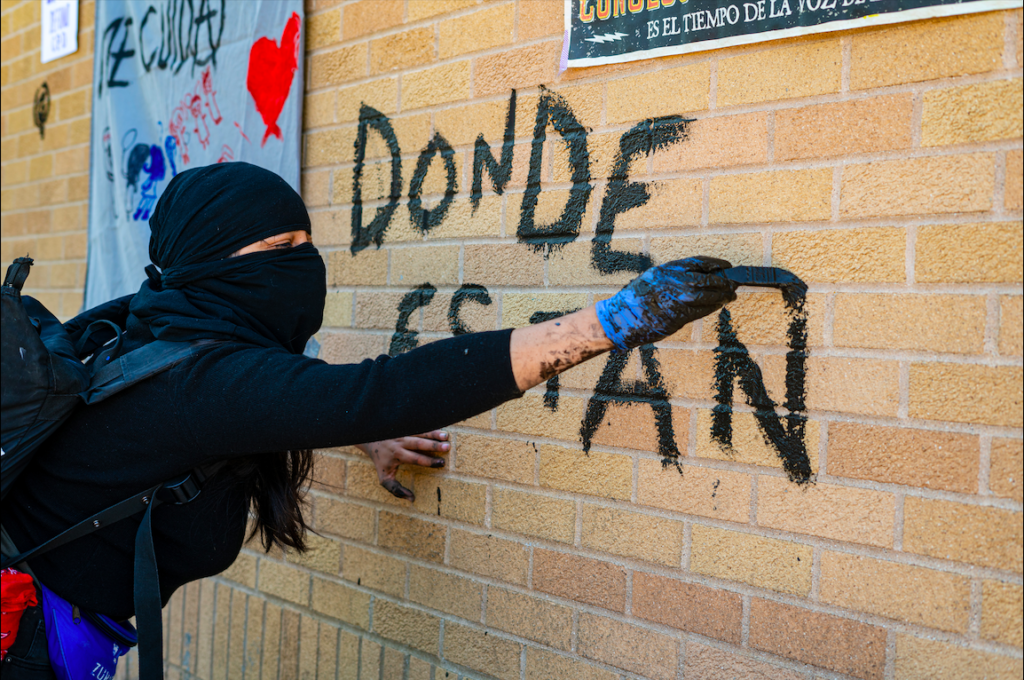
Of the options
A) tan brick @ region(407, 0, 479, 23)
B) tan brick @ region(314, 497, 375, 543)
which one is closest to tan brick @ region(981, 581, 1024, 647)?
tan brick @ region(314, 497, 375, 543)

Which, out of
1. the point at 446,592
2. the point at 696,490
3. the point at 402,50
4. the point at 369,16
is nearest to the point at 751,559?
the point at 696,490

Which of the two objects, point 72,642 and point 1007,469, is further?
point 72,642

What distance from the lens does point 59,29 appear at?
14.4ft

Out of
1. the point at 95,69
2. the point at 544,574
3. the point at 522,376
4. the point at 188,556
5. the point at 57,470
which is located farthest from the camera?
the point at 95,69

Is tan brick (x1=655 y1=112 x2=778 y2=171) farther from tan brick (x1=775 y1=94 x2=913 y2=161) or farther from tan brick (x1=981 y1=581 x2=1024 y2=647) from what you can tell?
tan brick (x1=981 y1=581 x2=1024 y2=647)

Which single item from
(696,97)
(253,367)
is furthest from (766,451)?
(253,367)

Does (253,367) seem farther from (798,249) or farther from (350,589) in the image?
(350,589)

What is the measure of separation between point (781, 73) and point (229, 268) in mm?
1387

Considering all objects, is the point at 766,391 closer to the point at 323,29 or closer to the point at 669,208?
the point at 669,208

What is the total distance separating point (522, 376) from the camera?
1.54m

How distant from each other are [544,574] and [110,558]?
1146 millimetres

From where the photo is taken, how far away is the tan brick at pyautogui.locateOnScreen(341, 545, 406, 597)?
271 centimetres

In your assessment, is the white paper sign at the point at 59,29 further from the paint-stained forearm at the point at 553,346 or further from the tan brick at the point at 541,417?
the paint-stained forearm at the point at 553,346

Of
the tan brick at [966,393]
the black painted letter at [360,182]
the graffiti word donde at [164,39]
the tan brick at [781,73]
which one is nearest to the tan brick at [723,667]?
the tan brick at [966,393]
